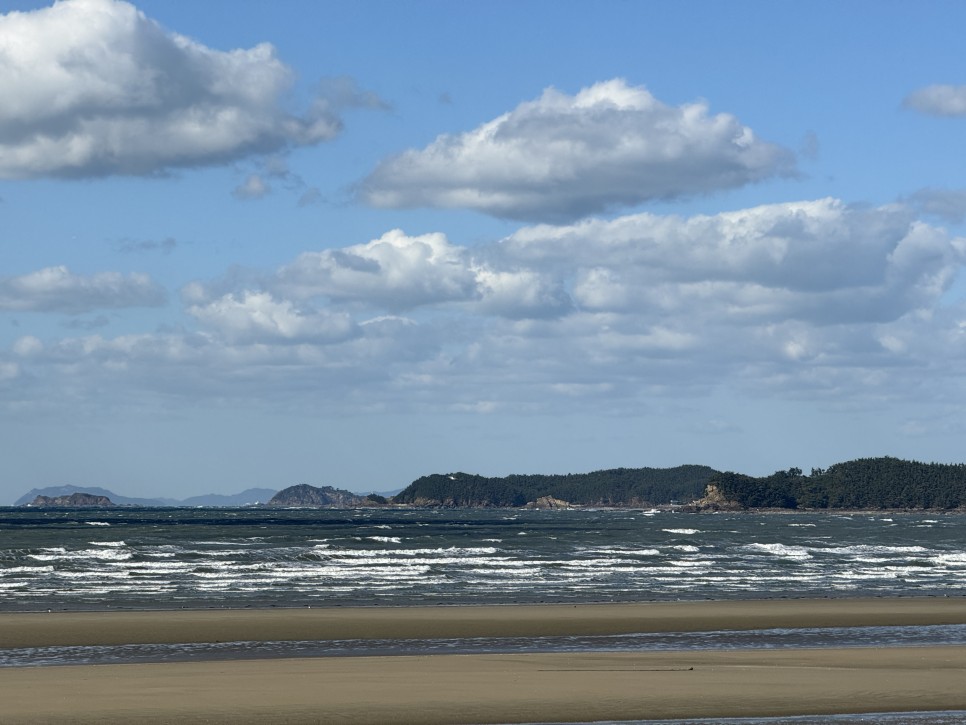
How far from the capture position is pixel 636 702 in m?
24.0

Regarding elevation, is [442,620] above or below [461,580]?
below

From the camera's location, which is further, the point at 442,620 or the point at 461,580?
the point at 461,580

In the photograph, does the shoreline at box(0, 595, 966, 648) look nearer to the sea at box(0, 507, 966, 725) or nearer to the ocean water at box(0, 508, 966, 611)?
the sea at box(0, 507, 966, 725)

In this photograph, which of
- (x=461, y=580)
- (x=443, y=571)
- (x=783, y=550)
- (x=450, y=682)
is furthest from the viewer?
(x=783, y=550)

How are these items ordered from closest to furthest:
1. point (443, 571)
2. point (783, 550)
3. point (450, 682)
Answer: point (450, 682) → point (443, 571) → point (783, 550)

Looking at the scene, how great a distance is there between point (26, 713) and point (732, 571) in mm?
47462

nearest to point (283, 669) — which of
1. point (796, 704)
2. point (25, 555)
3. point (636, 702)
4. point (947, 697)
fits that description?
point (636, 702)

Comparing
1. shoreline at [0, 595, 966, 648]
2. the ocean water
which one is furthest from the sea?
shoreline at [0, 595, 966, 648]

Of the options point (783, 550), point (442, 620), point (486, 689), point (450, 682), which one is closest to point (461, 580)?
point (442, 620)

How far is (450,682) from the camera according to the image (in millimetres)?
26469

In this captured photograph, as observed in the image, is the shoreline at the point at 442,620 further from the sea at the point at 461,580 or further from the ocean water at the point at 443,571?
the ocean water at the point at 443,571

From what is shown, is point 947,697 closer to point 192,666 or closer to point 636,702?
point 636,702

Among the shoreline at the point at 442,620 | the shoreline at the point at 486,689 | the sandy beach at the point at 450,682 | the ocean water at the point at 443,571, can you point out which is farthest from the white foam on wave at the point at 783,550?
the shoreline at the point at 486,689

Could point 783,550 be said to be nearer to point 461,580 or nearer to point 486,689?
point 461,580
